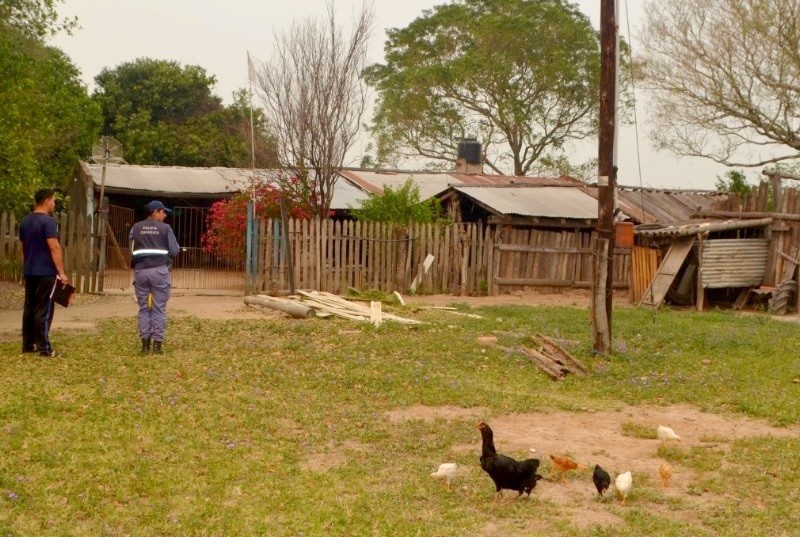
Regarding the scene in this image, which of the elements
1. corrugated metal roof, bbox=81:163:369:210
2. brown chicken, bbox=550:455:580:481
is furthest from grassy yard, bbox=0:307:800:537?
corrugated metal roof, bbox=81:163:369:210

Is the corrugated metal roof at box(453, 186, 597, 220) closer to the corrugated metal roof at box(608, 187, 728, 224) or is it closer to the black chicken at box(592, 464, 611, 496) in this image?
the corrugated metal roof at box(608, 187, 728, 224)

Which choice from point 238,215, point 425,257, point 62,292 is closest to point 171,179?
point 238,215

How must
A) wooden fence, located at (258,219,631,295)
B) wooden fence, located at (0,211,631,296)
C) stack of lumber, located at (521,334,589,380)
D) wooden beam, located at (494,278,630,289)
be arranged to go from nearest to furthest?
stack of lumber, located at (521,334,589,380) → wooden fence, located at (0,211,631,296) → wooden fence, located at (258,219,631,295) → wooden beam, located at (494,278,630,289)

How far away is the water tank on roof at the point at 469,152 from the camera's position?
34284mm

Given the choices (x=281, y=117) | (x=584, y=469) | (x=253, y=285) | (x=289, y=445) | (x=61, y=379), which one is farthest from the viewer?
(x=281, y=117)

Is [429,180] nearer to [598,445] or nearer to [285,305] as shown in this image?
[285,305]

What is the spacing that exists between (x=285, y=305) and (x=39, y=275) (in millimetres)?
5988

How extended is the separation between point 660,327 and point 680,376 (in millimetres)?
4859

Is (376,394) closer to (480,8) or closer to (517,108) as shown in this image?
(517,108)

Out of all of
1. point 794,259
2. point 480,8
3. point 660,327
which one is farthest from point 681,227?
point 480,8

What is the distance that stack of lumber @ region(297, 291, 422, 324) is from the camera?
15312 millimetres

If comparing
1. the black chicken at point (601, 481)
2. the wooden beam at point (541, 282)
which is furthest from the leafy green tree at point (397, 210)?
the black chicken at point (601, 481)

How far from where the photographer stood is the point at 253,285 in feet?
67.2

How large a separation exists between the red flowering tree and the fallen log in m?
4.39
